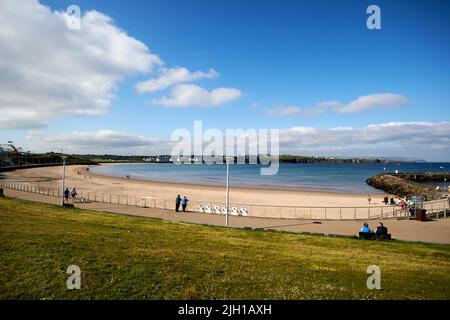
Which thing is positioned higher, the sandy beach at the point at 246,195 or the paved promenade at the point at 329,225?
the paved promenade at the point at 329,225

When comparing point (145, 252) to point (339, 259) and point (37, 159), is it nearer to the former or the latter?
point (339, 259)

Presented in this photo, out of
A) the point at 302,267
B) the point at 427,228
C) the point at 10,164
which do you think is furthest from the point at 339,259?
the point at 10,164

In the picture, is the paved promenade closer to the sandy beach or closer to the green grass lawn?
the green grass lawn

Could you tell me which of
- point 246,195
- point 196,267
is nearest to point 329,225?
point 196,267

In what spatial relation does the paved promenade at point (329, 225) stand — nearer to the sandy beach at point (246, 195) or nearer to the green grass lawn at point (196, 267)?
the green grass lawn at point (196, 267)

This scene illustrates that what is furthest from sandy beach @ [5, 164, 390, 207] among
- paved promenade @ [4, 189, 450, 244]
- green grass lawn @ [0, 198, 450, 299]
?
green grass lawn @ [0, 198, 450, 299]

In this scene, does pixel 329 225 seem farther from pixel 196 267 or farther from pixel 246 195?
pixel 246 195

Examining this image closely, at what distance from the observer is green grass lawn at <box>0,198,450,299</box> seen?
22.9 ft

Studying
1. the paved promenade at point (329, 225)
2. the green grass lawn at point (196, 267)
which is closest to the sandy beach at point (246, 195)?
the paved promenade at point (329, 225)

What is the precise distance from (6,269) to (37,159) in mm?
148939

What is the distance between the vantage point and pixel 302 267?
938 centimetres

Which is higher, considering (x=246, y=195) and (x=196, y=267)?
(x=196, y=267)

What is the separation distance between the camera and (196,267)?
28.7ft

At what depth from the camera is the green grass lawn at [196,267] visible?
698cm
